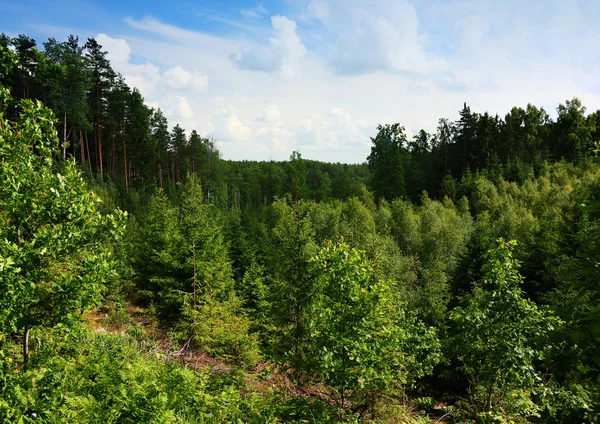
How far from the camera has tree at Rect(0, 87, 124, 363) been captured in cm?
533

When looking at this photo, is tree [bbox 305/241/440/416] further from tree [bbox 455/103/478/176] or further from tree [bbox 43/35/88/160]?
tree [bbox 455/103/478/176]

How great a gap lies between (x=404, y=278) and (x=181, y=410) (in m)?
19.8

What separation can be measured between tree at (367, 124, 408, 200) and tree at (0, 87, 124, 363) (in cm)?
4527

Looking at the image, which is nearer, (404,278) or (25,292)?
(25,292)

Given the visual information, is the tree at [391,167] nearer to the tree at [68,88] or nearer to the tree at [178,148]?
the tree at [178,148]

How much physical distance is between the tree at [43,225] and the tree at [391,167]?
149 ft

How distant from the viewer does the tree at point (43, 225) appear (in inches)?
210

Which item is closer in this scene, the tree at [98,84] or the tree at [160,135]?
Answer: the tree at [98,84]

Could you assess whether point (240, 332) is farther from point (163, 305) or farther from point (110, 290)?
point (110, 290)

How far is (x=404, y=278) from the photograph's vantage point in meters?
23.5

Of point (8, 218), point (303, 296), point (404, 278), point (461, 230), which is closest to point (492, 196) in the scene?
point (461, 230)

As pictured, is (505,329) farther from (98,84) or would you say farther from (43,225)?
(98,84)

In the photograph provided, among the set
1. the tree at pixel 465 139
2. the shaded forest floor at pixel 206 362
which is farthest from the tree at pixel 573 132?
the shaded forest floor at pixel 206 362

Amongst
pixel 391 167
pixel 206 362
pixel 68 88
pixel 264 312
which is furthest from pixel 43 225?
pixel 391 167
